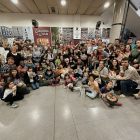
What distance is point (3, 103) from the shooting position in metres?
2.38

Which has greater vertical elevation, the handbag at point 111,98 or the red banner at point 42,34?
the red banner at point 42,34

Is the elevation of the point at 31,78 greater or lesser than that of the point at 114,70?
lesser

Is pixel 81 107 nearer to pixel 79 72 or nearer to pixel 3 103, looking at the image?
pixel 79 72

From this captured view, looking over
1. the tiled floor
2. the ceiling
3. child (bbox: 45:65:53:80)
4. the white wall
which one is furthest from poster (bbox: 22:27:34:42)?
the tiled floor

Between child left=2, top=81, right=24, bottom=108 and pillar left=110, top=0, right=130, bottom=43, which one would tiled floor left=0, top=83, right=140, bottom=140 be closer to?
child left=2, top=81, right=24, bottom=108

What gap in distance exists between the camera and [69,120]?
1818 mm

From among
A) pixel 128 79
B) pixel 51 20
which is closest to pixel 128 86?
pixel 128 79

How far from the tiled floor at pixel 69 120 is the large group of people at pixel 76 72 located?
0.24 metres

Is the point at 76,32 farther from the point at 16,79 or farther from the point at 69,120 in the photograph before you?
the point at 69,120

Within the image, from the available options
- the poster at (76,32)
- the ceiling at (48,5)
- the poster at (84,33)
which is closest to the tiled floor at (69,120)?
the ceiling at (48,5)

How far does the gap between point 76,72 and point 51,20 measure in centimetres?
524

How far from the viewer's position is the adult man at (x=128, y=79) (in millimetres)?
2436

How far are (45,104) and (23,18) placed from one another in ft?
22.9

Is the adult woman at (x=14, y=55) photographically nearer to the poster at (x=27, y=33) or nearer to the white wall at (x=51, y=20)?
the poster at (x=27, y=33)
